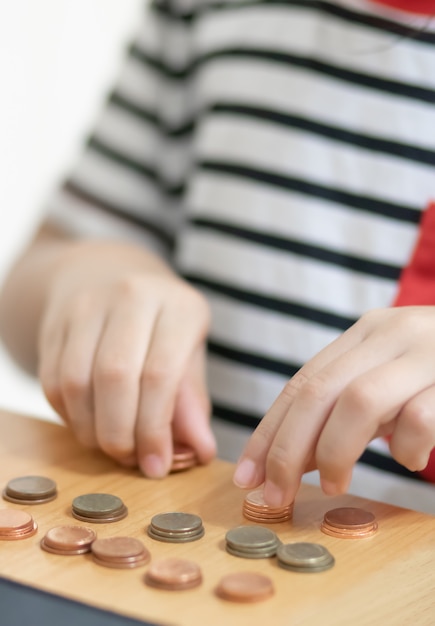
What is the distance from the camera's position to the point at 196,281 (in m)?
0.89

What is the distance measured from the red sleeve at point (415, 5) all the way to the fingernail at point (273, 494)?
0.44 meters

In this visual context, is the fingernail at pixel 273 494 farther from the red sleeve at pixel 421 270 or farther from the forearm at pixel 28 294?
the forearm at pixel 28 294

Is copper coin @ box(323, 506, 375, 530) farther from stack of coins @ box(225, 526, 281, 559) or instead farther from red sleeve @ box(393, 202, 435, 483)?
red sleeve @ box(393, 202, 435, 483)

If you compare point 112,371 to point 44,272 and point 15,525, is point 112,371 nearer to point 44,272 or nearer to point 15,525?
point 15,525

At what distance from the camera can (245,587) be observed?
1.35ft

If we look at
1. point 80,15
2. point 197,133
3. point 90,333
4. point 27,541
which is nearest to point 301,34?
point 197,133

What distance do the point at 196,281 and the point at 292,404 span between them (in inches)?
15.7

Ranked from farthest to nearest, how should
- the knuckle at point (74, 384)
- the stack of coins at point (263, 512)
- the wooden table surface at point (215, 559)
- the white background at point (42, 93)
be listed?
1. the white background at point (42, 93)
2. the knuckle at point (74, 384)
3. the stack of coins at point (263, 512)
4. the wooden table surface at point (215, 559)

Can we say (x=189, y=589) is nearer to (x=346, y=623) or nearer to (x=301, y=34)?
(x=346, y=623)

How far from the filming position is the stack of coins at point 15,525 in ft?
1.55

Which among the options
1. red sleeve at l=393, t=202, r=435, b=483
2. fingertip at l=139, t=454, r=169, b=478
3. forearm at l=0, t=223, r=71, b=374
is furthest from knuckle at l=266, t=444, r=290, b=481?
forearm at l=0, t=223, r=71, b=374

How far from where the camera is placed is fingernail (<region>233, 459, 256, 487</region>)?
51cm

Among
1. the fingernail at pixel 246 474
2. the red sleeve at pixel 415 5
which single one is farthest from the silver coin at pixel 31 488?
the red sleeve at pixel 415 5

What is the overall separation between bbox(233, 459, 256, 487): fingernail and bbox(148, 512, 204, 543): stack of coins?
3cm
